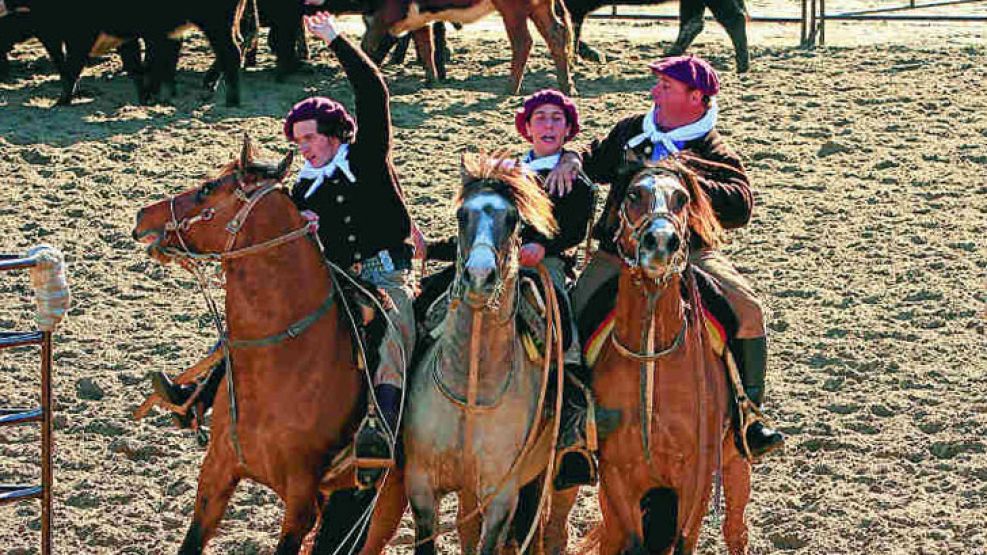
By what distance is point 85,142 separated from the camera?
12883 mm

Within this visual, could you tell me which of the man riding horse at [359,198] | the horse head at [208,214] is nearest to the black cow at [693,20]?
the man riding horse at [359,198]

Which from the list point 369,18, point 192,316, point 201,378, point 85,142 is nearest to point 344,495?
point 201,378

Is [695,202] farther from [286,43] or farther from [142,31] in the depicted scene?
[286,43]

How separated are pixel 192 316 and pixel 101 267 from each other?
94 centimetres

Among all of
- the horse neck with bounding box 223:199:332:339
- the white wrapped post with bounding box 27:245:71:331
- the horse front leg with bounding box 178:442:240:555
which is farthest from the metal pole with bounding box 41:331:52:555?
the horse neck with bounding box 223:199:332:339

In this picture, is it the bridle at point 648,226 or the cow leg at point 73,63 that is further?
the cow leg at point 73,63

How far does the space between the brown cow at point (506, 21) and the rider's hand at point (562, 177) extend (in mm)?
8234

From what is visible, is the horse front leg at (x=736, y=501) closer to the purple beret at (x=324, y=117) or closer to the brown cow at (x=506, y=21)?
the purple beret at (x=324, y=117)

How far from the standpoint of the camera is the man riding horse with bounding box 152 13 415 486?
6660 mm

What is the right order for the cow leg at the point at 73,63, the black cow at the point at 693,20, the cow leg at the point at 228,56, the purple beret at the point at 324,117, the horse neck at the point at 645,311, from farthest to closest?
the black cow at the point at 693,20 → the cow leg at the point at 228,56 → the cow leg at the point at 73,63 → the purple beret at the point at 324,117 → the horse neck at the point at 645,311

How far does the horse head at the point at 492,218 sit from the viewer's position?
18.7 feet

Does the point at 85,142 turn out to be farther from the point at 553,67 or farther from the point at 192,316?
the point at 553,67

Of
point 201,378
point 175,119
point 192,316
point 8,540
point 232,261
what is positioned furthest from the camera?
point 175,119

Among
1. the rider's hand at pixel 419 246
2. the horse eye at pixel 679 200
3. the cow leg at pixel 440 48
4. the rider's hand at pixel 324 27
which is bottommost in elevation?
the cow leg at pixel 440 48
